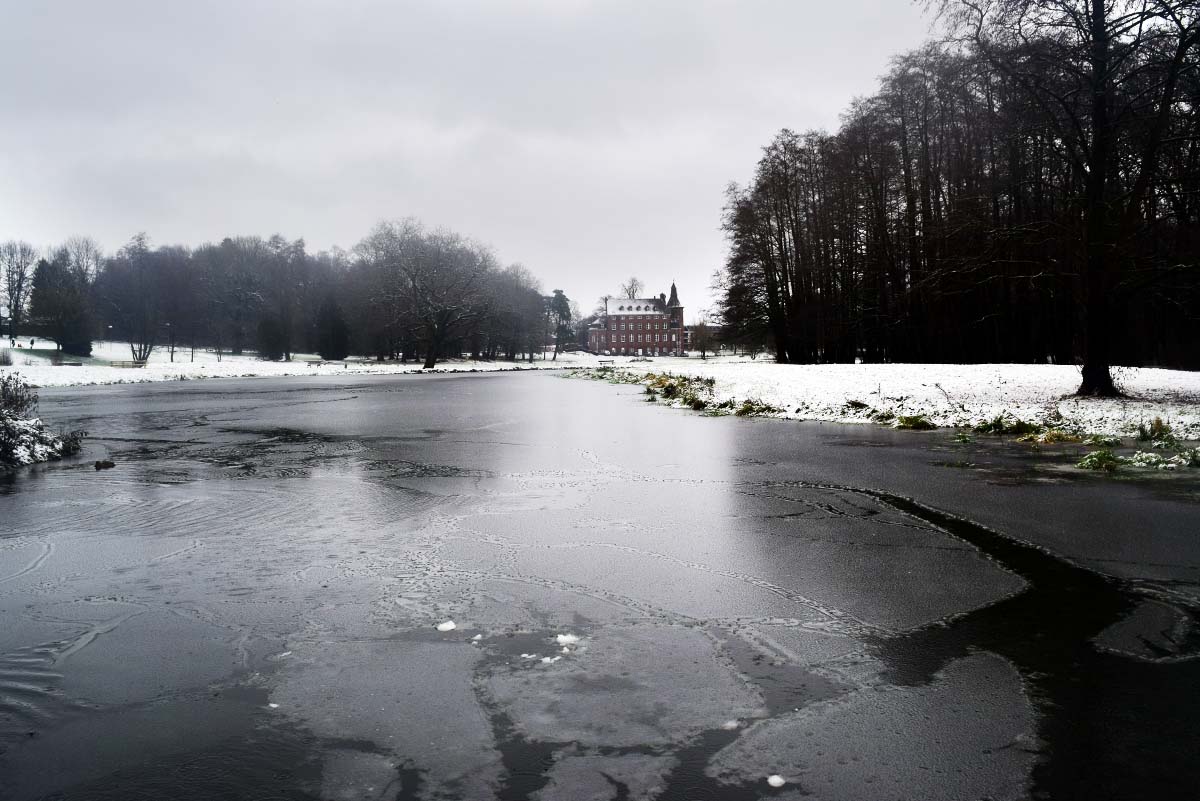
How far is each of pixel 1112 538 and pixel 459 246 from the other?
7102 cm

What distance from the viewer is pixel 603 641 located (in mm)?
4301

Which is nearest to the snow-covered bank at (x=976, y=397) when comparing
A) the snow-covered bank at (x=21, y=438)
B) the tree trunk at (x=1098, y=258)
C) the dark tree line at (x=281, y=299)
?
the tree trunk at (x=1098, y=258)

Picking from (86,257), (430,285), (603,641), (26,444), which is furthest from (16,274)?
(603,641)

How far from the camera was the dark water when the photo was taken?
9.70ft

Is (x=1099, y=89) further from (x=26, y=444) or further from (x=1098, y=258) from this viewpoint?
(x=26, y=444)

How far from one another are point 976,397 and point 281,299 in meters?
82.8

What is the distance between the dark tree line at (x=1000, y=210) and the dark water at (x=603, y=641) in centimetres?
1100

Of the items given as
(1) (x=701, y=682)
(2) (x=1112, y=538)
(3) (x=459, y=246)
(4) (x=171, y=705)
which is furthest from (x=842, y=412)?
(3) (x=459, y=246)

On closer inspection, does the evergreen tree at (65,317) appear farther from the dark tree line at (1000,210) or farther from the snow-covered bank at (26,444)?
the snow-covered bank at (26,444)

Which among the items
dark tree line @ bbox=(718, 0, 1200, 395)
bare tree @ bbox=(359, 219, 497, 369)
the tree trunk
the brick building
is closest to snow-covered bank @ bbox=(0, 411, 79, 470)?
dark tree line @ bbox=(718, 0, 1200, 395)

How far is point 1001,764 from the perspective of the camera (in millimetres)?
2902

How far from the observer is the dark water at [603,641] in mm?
2957

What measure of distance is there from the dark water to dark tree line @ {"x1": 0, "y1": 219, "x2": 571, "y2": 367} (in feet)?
196

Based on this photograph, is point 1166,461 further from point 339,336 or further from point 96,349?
point 96,349
